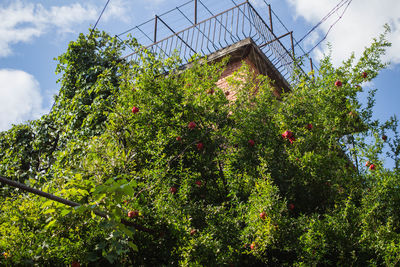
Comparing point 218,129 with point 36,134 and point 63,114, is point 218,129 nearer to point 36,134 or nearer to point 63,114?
point 63,114

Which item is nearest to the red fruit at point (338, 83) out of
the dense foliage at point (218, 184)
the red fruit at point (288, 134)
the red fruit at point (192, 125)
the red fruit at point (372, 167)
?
the dense foliage at point (218, 184)

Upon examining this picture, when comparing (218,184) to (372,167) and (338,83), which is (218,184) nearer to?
(372,167)

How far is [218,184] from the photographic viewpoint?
3.65 metres

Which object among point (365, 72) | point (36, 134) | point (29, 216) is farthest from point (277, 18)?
point (29, 216)

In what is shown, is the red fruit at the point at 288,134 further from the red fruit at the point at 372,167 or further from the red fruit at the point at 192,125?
the red fruit at the point at 192,125

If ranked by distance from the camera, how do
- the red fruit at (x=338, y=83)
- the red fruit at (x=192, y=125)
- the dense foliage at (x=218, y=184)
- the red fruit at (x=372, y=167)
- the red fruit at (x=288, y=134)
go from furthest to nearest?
the red fruit at (x=338, y=83) < the red fruit at (x=192, y=125) < the red fruit at (x=288, y=134) < the red fruit at (x=372, y=167) < the dense foliage at (x=218, y=184)

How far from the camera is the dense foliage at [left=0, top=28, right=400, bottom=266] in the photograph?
2.61m

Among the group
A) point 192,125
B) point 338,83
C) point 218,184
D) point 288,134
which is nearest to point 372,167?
point 288,134

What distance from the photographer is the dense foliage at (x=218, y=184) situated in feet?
8.57

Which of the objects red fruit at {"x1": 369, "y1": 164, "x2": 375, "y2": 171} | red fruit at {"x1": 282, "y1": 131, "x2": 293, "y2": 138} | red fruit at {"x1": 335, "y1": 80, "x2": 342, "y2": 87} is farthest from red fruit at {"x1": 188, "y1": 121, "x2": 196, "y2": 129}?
red fruit at {"x1": 369, "y1": 164, "x2": 375, "y2": 171}

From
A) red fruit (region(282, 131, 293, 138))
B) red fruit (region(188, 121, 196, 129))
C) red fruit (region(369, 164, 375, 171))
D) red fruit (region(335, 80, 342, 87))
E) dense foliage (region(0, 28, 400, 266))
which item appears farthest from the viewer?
red fruit (region(335, 80, 342, 87))

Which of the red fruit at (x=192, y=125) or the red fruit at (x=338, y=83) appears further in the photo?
the red fruit at (x=338, y=83)

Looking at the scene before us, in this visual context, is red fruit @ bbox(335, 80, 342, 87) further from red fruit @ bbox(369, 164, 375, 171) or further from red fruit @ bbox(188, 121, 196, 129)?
red fruit @ bbox(188, 121, 196, 129)

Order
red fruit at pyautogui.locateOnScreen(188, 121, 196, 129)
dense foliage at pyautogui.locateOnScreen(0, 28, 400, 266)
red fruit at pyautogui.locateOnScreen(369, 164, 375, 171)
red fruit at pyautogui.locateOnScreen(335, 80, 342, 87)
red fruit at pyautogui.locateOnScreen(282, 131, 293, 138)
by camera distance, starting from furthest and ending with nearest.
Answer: red fruit at pyautogui.locateOnScreen(335, 80, 342, 87) < red fruit at pyautogui.locateOnScreen(188, 121, 196, 129) < red fruit at pyautogui.locateOnScreen(282, 131, 293, 138) < red fruit at pyautogui.locateOnScreen(369, 164, 375, 171) < dense foliage at pyautogui.locateOnScreen(0, 28, 400, 266)
